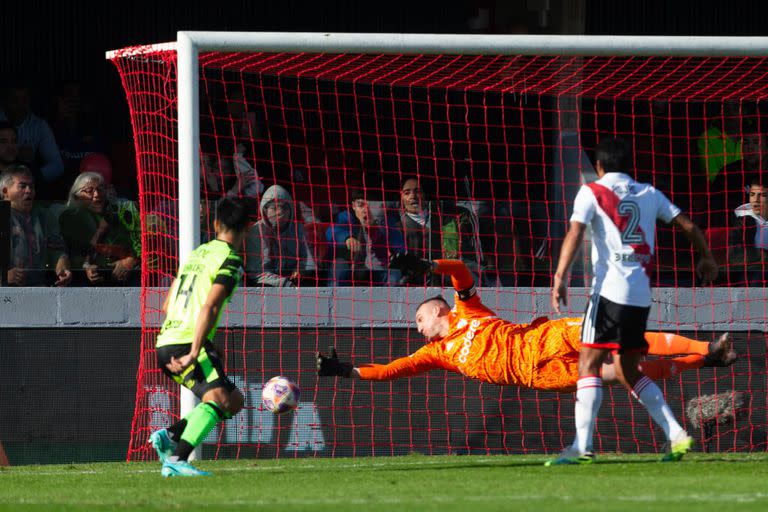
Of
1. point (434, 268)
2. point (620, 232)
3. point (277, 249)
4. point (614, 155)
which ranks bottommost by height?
point (434, 268)

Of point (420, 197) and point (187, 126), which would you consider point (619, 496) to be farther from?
point (420, 197)

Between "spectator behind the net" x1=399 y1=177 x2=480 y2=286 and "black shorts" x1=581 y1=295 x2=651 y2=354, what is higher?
"spectator behind the net" x1=399 y1=177 x2=480 y2=286

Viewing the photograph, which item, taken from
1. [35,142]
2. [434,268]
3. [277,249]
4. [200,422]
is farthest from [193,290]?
[35,142]

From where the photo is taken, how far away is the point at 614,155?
26.0 ft

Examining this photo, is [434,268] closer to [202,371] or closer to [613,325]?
[613,325]

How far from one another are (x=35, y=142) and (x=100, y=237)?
274 centimetres

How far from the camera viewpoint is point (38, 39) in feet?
51.7

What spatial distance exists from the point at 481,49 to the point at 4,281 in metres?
4.38

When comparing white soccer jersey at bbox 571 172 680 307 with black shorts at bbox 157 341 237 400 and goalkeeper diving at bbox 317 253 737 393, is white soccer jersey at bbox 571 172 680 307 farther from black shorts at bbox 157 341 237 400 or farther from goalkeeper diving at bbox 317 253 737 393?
black shorts at bbox 157 341 237 400

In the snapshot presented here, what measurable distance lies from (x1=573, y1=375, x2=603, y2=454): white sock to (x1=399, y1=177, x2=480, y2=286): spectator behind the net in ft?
10.9

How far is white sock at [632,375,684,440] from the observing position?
8.09 m

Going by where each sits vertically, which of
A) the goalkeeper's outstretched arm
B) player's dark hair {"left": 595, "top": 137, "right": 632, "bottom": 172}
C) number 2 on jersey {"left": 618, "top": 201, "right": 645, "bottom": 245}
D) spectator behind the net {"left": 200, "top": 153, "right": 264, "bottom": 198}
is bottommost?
the goalkeeper's outstretched arm

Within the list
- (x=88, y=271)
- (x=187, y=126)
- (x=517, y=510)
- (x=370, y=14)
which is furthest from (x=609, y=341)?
(x=370, y=14)

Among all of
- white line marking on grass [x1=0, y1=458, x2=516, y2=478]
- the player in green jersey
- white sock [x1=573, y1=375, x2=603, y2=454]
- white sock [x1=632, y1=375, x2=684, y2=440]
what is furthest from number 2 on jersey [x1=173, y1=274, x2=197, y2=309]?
white sock [x1=632, y1=375, x2=684, y2=440]
